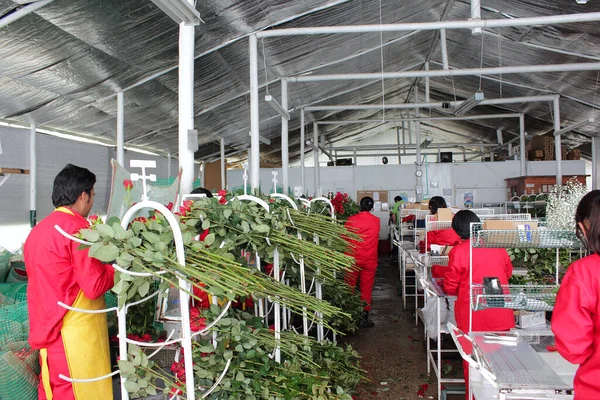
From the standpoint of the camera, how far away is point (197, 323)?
2164 millimetres

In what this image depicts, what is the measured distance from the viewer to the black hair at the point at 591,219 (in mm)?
1721

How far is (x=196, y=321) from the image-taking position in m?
2.18

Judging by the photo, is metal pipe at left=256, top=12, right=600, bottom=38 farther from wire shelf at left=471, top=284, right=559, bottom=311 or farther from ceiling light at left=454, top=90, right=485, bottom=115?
wire shelf at left=471, top=284, right=559, bottom=311

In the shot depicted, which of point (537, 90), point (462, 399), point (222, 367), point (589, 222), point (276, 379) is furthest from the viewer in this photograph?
point (537, 90)

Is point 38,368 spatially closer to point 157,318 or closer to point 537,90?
point 157,318

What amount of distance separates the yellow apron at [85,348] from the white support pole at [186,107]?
154 cm

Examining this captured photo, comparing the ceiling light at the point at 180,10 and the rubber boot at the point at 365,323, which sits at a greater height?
the ceiling light at the point at 180,10

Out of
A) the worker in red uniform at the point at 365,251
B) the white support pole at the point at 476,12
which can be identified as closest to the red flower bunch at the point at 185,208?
the worker in red uniform at the point at 365,251

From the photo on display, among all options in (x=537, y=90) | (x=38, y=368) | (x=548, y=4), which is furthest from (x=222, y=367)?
(x=537, y=90)

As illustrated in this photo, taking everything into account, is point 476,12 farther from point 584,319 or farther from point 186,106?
point 584,319

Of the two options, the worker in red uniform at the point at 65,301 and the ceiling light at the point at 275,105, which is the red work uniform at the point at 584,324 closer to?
the worker in red uniform at the point at 65,301

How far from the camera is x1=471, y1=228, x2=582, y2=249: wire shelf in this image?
2.82 meters

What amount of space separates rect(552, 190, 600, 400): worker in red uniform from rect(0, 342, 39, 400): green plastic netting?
2.24 m

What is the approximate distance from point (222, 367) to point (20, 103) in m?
5.35
